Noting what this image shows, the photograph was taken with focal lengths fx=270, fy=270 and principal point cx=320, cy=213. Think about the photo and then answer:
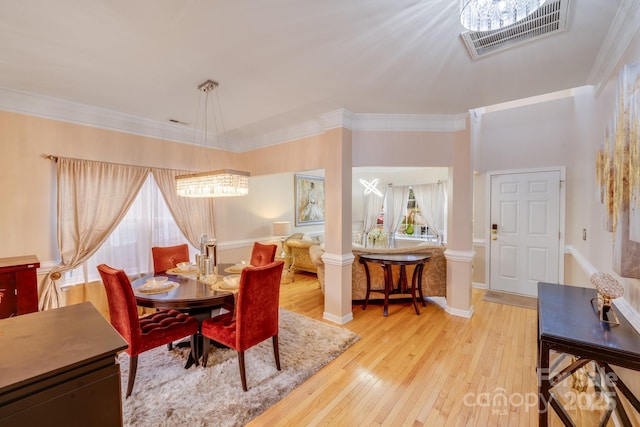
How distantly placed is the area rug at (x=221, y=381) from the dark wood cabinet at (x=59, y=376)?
49.4 inches

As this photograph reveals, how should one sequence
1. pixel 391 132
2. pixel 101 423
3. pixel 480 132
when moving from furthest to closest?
pixel 480 132 < pixel 391 132 < pixel 101 423

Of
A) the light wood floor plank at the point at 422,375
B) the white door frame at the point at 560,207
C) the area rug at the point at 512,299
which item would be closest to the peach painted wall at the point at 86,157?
the light wood floor plank at the point at 422,375

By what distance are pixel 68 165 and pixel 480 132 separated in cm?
591

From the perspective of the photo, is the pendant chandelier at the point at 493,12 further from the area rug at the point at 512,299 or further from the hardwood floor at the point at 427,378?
the area rug at the point at 512,299

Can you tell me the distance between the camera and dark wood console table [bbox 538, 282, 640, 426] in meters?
1.27

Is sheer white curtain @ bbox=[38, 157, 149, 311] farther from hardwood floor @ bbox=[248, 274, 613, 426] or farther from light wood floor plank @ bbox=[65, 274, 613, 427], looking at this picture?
hardwood floor @ bbox=[248, 274, 613, 426]

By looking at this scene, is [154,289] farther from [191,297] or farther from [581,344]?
[581,344]

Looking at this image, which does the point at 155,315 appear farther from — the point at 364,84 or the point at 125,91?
the point at 364,84

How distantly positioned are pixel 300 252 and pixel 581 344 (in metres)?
4.57

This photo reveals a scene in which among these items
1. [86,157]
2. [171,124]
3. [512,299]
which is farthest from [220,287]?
[512,299]

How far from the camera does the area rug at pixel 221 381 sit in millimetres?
1936

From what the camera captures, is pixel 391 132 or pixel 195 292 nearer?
pixel 195 292

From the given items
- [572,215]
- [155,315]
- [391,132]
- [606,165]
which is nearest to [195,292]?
[155,315]

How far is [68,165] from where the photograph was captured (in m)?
3.10
